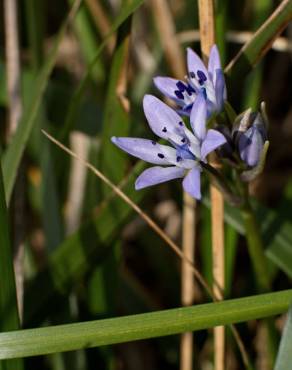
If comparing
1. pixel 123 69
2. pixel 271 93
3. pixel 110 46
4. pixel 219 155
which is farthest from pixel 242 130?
pixel 271 93

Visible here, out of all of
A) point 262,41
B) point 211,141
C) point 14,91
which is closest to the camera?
point 211,141

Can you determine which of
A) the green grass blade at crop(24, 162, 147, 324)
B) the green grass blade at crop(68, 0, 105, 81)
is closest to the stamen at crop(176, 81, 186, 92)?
the green grass blade at crop(24, 162, 147, 324)

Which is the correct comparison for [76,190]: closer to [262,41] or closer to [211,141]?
[262,41]

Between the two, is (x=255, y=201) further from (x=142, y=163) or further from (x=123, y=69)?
(x=123, y=69)

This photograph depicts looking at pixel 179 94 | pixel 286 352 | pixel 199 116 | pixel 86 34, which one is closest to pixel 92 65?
pixel 179 94

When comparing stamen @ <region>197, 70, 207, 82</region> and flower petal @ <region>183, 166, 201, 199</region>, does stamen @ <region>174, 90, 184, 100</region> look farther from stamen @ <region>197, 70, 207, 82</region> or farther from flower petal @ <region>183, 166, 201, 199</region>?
flower petal @ <region>183, 166, 201, 199</region>
